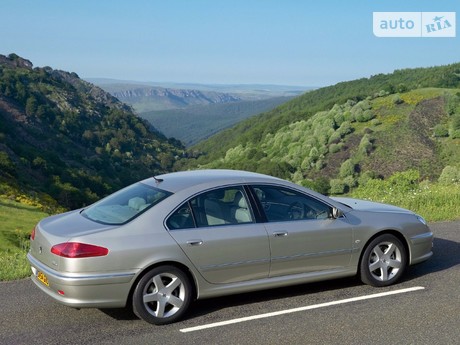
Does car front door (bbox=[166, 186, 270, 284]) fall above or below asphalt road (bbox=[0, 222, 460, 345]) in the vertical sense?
above

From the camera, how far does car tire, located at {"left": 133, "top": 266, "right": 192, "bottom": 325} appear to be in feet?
18.9

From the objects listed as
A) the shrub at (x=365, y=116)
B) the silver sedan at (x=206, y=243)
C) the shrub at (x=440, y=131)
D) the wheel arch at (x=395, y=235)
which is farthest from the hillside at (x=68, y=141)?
the wheel arch at (x=395, y=235)

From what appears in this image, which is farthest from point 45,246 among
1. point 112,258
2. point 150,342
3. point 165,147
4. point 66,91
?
point 66,91

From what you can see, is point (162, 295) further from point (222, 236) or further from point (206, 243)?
point (222, 236)

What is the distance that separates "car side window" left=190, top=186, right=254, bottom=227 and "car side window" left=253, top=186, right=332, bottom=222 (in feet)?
0.65

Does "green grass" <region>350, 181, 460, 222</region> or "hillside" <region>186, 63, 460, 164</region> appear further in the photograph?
"hillside" <region>186, 63, 460, 164</region>

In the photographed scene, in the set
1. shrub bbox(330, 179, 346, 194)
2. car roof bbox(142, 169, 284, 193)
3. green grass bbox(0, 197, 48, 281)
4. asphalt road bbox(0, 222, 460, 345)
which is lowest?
shrub bbox(330, 179, 346, 194)

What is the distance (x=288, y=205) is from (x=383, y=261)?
4.37 ft

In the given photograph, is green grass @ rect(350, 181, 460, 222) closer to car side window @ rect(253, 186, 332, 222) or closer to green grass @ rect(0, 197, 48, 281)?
car side window @ rect(253, 186, 332, 222)

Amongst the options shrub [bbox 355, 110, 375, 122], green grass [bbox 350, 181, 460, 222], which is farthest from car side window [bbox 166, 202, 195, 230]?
shrub [bbox 355, 110, 375, 122]

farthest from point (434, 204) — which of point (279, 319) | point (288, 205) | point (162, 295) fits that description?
point (162, 295)

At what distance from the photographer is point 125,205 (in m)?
6.35

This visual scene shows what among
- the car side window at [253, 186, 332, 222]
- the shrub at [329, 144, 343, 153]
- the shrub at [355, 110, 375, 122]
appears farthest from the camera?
the shrub at [355, 110, 375, 122]

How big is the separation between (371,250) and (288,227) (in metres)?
1.11
